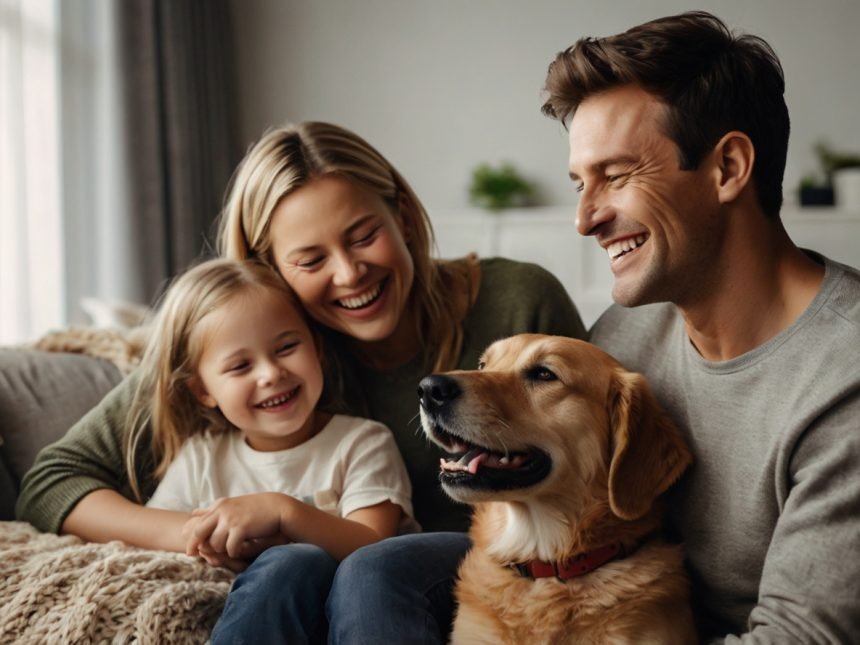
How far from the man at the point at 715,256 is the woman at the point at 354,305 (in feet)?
1.56

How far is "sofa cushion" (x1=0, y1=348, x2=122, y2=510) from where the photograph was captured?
211 cm

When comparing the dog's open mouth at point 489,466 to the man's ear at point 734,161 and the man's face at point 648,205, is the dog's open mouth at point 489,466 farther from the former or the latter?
the man's ear at point 734,161

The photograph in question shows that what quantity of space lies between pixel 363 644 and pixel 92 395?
3.99 ft

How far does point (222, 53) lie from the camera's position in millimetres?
5980

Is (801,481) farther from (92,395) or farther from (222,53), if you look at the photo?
(222,53)

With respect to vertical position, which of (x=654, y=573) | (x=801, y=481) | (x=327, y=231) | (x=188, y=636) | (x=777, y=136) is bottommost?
(x=188, y=636)

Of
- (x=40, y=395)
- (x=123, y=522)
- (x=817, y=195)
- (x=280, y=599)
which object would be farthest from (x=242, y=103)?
(x=280, y=599)

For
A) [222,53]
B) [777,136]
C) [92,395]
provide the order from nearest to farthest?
[777,136], [92,395], [222,53]

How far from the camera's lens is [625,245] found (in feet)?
5.12

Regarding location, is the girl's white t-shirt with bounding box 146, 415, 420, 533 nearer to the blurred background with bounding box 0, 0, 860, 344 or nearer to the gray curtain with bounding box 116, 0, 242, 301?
the blurred background with bounding box 0, 0, 860, 344

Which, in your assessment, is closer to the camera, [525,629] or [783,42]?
[525,629]

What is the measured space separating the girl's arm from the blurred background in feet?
9.83

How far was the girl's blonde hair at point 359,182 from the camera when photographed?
1974 millimetres

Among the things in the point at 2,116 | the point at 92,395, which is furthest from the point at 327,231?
the point at 2,116
